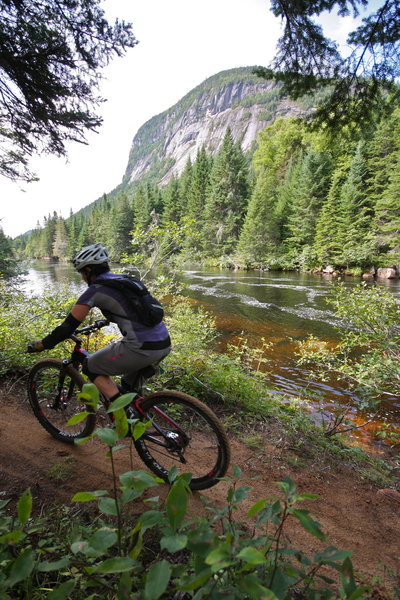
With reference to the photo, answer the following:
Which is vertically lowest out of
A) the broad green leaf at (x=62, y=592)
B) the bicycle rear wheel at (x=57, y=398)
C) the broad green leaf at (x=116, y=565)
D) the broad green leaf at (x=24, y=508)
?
the bicycle rear wheel at (x=57, y=398)

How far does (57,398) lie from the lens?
343 centimetres

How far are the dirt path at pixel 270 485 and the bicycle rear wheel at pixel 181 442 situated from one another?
194mm

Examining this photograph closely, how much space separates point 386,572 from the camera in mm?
2082

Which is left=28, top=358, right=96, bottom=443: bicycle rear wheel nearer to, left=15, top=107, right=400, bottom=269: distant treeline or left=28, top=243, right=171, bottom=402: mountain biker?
left=28, top=243, right=171, bottom=402: mountain biker

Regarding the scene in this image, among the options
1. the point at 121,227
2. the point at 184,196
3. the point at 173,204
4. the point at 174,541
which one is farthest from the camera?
the point at 184,196

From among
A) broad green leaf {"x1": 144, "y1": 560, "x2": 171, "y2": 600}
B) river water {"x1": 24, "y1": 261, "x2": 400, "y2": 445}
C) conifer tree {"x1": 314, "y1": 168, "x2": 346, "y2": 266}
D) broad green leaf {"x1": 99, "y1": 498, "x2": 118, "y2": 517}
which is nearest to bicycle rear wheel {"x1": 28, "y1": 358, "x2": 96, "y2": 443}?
broad green leaf {"x1": 99, "y1": 498, "x2": 118, "y2": 517}

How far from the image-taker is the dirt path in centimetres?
232

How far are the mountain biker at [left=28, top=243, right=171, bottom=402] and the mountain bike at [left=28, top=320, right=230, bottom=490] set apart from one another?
0.18 meters

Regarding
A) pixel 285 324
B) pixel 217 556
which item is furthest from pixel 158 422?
pixel 285 324

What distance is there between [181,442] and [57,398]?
1697 millimetres

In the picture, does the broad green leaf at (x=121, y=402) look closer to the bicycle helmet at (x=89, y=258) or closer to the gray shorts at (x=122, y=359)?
the gray shorts at (x=122, y=359)

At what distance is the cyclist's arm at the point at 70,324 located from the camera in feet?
8.35

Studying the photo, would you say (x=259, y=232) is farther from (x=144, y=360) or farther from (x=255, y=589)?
(x=255, y=589)

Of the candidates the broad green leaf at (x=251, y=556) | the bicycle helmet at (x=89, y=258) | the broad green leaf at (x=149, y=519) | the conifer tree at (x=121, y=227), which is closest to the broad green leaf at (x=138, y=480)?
the broad green leaf at (x=149, y=519)
